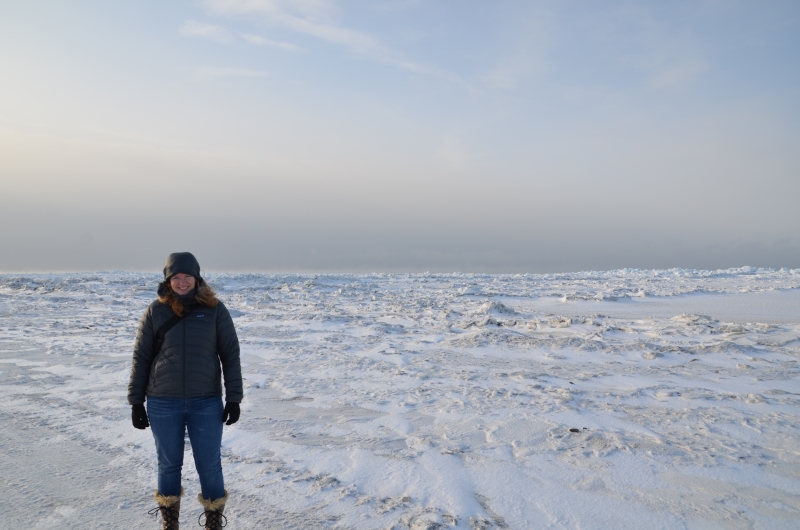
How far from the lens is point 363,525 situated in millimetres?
3359

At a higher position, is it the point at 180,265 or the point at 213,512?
the point at 180,265

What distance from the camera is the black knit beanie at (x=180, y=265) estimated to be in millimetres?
3062

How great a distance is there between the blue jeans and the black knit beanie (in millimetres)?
800

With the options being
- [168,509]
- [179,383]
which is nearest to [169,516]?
[168,509]

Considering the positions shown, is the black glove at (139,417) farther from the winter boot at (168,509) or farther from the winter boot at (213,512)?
the winter boot at (213,512)

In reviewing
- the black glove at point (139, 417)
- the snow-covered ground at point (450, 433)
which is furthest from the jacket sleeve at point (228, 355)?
the snow-covered ground at point (450, 433)

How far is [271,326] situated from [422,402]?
25.2 ft

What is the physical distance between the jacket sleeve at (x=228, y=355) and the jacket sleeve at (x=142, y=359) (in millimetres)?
411

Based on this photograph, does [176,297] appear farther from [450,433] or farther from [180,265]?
[450,433]

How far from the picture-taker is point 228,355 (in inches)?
126

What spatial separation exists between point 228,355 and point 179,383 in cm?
34

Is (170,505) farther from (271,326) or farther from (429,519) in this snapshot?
(271,326)

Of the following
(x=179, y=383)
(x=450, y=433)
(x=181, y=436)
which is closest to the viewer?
(x=179, y=383)

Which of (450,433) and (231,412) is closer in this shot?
(231,412)
